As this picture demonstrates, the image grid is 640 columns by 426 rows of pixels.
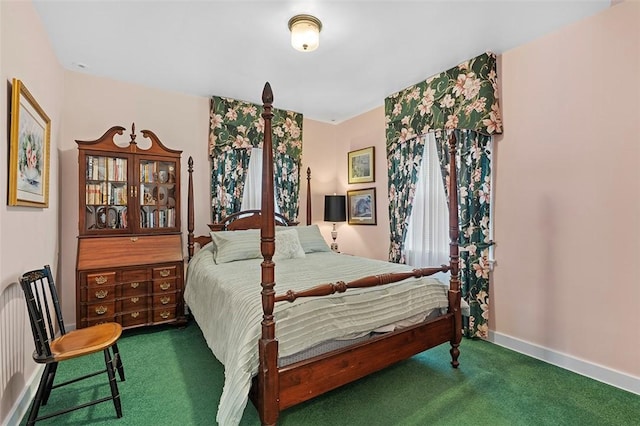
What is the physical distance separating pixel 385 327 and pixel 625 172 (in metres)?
1.97

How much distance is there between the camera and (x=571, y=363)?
238 centimetres

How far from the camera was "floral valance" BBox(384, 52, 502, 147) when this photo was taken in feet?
9.21

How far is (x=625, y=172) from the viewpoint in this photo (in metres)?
2.13

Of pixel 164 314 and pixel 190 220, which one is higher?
pixel 190 220

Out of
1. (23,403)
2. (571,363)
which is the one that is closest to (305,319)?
(23,403)

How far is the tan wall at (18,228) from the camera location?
1.66 m

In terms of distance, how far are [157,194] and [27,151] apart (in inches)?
54.2

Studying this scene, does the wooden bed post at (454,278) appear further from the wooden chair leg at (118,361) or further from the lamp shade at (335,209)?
the wooden chair leg at (118,361)

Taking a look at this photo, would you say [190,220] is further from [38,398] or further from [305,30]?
[305,30]

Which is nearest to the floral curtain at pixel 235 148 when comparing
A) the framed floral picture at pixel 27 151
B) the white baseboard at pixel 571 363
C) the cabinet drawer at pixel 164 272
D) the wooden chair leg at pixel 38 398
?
the cabinet drawer at pixel 164 272

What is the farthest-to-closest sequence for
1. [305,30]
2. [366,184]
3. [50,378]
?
1. [366,184]
2. [305,30]
3. [50,378]

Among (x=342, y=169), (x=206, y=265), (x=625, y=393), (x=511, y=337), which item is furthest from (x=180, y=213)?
A: (x=625, y=393)

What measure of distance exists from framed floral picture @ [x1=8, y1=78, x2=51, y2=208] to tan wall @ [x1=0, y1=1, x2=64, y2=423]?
5 centimetres

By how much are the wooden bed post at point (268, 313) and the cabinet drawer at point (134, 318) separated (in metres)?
2.02
